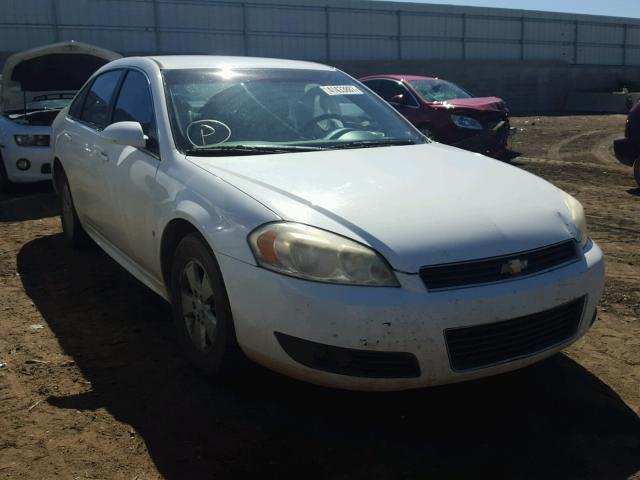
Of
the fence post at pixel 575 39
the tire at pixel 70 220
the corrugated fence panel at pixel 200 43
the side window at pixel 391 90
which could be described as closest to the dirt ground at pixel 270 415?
the tire at pixel 70 220

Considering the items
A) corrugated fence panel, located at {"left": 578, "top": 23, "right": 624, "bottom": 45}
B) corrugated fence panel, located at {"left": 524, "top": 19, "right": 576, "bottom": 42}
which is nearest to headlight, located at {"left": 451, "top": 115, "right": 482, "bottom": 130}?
corrugated fence panel, located at {"left": 524, "top": 19, "right": 576, "bottom": 42}

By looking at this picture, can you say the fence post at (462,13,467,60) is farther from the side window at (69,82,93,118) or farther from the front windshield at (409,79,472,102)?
the side window at (69,82,93,118)

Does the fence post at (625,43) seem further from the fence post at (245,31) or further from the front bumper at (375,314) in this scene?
the front bumper at (375,314)

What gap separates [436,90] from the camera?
1193cm

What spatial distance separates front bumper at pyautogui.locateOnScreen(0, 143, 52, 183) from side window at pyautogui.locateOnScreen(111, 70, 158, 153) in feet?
13.7

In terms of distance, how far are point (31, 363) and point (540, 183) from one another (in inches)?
110

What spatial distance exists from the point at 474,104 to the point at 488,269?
8911mm

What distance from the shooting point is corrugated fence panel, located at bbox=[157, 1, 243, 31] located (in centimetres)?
2272

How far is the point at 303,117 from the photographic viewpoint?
4.13 m

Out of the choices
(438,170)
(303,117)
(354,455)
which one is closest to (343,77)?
(303,117)

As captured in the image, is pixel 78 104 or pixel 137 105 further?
pixel 78 104

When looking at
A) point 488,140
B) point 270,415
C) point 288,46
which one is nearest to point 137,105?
point 270,415

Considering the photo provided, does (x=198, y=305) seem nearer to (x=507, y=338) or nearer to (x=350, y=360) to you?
(x=350, y=360)

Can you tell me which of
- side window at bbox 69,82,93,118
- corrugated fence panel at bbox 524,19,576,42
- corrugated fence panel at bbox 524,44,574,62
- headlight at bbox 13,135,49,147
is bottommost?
headlight at bbox 13,135,49,147
